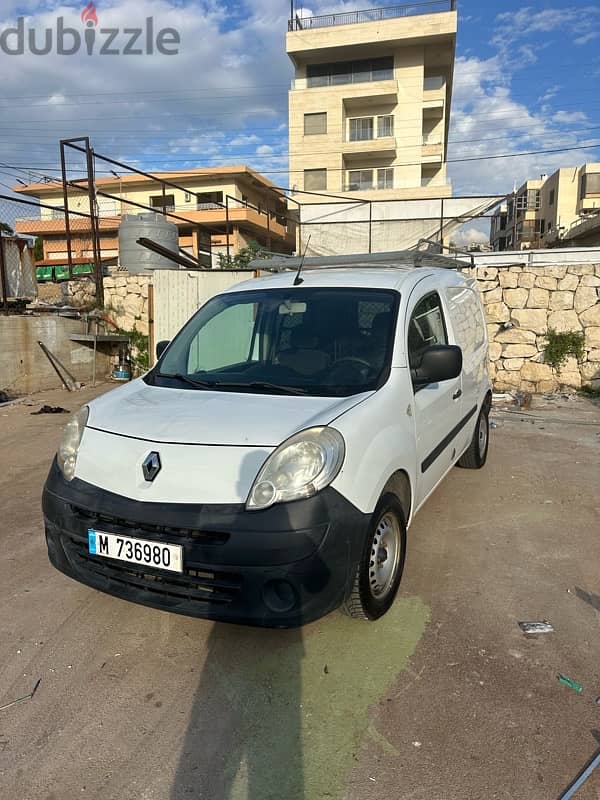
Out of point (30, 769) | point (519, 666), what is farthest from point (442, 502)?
point (30, 769)

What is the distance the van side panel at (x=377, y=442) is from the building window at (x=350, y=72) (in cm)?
4127

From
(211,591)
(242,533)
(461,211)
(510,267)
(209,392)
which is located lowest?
(211,591)

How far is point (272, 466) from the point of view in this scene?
232 centimetres

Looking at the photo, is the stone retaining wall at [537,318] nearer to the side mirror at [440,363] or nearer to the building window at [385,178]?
the side mirror at [440,363]

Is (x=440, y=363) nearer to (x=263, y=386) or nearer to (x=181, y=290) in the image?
(x=263, y=386)

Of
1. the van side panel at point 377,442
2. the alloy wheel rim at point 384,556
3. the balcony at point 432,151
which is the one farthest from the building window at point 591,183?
the alloy wheel rim at point 384,556

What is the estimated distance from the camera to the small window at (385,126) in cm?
3762

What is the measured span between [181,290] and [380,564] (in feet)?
28.9

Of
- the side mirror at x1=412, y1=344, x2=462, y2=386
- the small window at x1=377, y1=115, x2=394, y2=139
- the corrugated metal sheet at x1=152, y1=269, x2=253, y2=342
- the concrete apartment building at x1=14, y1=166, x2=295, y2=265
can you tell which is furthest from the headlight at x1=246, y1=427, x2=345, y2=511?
the small window at x1=377, y1=115, x2=394, y2=139

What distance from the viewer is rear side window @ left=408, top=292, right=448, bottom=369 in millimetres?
3348

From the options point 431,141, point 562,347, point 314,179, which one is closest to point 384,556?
point 562,347

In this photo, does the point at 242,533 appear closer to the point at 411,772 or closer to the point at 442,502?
the point at 411,772

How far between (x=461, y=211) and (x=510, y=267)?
5.99m

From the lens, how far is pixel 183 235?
1642 inches
